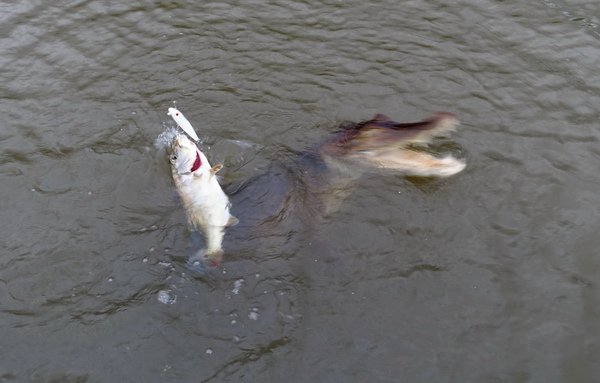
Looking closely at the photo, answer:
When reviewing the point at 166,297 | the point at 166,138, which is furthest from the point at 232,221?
the point at 166,138

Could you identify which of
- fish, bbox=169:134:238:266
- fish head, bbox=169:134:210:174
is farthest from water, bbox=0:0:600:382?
fish head, bbox=169:134:210:174

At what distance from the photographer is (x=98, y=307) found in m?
4.83

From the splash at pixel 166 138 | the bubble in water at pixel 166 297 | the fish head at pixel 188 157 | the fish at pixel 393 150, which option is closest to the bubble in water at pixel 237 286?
the bubble in water at pixel 166 297

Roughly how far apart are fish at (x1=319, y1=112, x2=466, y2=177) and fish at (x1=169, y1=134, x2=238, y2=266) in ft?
3.90

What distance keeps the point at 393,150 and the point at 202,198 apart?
1.87 meters

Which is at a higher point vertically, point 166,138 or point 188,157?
point 188,157

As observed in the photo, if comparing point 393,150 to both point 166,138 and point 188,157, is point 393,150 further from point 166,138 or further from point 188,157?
point 166,138

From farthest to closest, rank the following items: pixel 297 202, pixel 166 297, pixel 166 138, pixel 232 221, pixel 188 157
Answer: pixel 166 138
pixel 297 202
pixel 232 221
pixel 188 157
pixel 166 297

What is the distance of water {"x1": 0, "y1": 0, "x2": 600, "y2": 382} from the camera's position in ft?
14.8

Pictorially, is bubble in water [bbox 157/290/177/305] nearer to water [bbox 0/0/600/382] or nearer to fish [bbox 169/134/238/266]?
water [bbox 0/0/600/382]

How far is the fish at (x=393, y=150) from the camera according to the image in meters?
5.54

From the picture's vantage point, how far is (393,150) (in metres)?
5.54

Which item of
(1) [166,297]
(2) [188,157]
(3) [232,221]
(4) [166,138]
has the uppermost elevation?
(2) [188,157]

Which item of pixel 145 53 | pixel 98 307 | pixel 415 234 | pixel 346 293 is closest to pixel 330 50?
pixel 145 53
